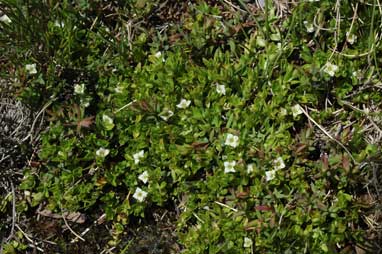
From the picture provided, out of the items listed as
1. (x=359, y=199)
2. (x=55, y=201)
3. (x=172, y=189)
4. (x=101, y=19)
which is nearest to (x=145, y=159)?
(x=172, y=189)

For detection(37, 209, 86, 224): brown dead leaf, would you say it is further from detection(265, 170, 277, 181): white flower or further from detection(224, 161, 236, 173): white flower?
detection(265, 170, 277, 181): white flower

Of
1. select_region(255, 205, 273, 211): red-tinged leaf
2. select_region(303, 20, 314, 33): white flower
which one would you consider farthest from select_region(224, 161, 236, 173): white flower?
select_region(303, 20, 314, 33): white flower

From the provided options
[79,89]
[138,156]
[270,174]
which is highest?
[79,89]

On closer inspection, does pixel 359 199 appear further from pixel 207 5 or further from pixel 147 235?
pixel 207 5

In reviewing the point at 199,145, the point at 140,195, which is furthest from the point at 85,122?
the point at 199,145

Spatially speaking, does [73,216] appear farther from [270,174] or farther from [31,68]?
[270,174]

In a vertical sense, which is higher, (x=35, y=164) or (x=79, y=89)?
(x=79, y=89)

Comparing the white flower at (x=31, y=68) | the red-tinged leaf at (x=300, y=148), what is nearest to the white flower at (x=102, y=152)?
the white flower at (x=31, y=68)

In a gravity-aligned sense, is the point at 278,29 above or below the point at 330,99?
above
